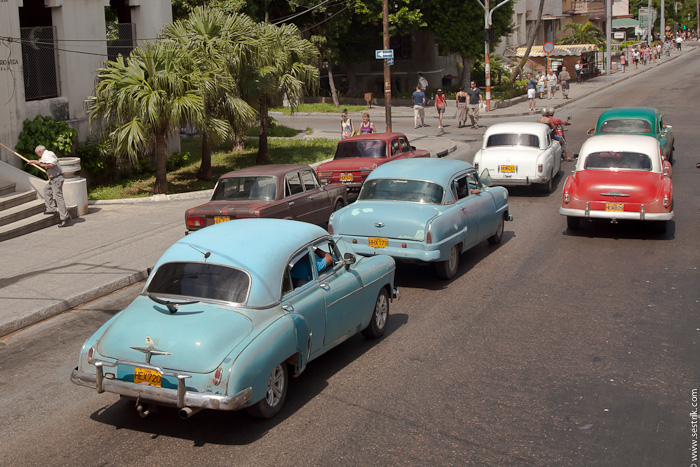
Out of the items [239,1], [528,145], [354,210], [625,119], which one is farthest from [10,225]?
[239,1]

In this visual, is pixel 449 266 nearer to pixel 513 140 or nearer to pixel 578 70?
pixel 513 140

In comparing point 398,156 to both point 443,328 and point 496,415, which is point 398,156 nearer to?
point 443,328

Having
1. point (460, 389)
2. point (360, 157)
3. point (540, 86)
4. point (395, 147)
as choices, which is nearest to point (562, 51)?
point (540, 86)

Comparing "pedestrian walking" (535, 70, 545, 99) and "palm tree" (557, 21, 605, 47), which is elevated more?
"palm tree" (557, 21, 605, 47)

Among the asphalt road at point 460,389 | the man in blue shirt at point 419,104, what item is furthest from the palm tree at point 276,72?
the asphalt road at point 460,389

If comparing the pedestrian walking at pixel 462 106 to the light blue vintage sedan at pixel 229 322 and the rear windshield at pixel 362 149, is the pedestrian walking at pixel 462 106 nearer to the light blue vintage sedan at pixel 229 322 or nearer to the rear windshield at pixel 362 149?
the rear windshield at pixel 362 149

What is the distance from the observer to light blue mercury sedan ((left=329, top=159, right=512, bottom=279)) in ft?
35.7

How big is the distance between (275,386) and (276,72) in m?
17.2

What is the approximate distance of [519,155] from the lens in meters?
17.8

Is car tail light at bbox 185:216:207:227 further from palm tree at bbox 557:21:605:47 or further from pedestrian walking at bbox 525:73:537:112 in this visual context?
palm tree at bbox 557:21:605:47

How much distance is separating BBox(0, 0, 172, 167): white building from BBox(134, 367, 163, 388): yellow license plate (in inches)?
536

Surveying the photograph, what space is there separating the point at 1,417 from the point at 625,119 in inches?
674

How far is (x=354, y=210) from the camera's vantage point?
11477mm

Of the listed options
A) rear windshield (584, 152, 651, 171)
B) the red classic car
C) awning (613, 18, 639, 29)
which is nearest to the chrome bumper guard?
rear windshield (584, 152, 651, 171)
